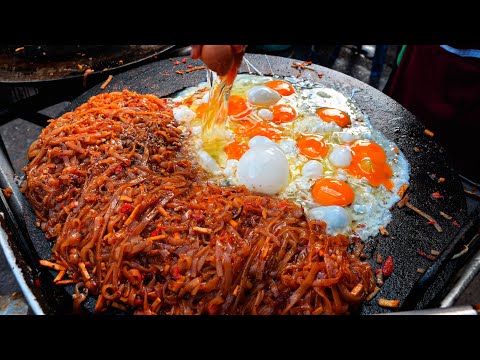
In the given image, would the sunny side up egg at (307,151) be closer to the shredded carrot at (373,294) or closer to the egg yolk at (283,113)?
the egg yolk at (283,113)

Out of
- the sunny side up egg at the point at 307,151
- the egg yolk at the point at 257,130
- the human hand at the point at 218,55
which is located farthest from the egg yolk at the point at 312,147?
the human hand at the point at 218,55

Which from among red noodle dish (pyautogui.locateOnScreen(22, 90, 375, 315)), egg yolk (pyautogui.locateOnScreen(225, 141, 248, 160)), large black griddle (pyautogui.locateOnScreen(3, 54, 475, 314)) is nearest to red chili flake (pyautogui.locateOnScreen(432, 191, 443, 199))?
large black griddle (pyautogui.locateOnScreen(3, 54, 475, 314))

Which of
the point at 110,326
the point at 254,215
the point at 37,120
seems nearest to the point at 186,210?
the point at 254,215

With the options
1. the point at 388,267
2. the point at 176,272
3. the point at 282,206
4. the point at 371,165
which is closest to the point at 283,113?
the point at 371,165

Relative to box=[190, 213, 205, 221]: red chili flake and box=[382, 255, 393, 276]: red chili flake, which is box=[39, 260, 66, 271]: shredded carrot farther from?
box=[382, 255, 393, 276]: red chili flake

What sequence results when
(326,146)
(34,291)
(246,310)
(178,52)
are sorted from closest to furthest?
1. (34,291)
2. (246,310)
3. (326,146)
4. (178,52)

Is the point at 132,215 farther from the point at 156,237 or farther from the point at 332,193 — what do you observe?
the point at 332,193

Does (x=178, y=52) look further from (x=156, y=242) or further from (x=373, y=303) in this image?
(x=373, y=303)
